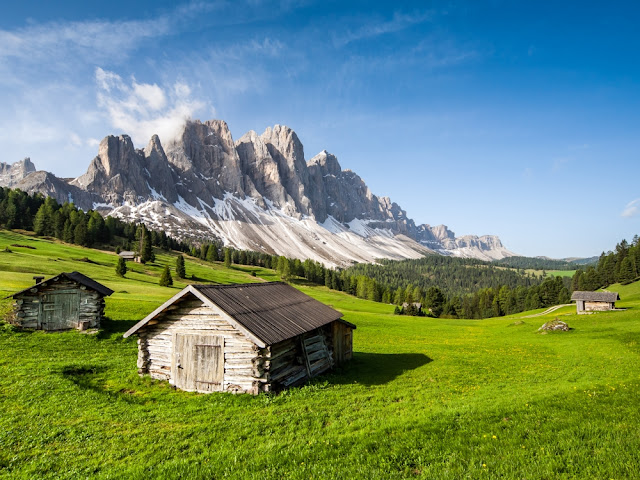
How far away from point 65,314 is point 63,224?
114503mm

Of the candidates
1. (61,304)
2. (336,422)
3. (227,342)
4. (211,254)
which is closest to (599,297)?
(336,422)

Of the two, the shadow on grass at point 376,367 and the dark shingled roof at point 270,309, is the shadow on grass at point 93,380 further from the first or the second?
the shadow on grass at point 376,367

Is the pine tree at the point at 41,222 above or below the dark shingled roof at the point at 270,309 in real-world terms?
above

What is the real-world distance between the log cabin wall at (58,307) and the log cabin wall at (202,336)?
1663 centimetres

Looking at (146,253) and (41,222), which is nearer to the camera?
(146,253)

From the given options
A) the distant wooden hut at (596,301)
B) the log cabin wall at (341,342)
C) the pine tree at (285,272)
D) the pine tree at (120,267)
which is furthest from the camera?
the pine tree at (285,272)

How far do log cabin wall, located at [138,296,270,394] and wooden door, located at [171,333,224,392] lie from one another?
89 millimetres

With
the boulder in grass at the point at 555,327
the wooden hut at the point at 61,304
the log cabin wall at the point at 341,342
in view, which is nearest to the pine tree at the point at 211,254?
the wooden hut at the point at 61,304

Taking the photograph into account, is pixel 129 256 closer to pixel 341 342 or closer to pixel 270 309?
pixel 341 342

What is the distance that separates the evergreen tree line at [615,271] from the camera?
4279 inches

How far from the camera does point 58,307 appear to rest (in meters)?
32.7

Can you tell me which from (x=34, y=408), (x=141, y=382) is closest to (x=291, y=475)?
(x=34, y=408)

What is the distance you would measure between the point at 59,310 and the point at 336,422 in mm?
31750

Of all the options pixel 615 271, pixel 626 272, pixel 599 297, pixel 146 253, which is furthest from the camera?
pixel 615 271
